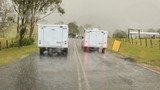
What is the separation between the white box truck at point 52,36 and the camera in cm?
4114

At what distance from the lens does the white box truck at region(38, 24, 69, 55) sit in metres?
41.1

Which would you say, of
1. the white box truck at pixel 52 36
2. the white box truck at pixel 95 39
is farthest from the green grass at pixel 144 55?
the white box truck at pixel 52 36

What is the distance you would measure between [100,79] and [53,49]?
24734mm

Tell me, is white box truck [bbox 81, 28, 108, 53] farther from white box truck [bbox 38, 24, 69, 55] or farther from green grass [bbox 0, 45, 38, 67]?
white box truck [bbox 38, 24, 69, 55]

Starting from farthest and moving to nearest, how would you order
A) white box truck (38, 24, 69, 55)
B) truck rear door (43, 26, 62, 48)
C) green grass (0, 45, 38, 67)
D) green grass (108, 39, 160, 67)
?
truck rear door (43, 26, 62, 48)
white box truck (38, 24, 69, 55)
green grass (108, 39, 160, 67)
green grass (0, 45, 38, 67)

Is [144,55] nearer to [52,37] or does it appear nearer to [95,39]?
[52,37]

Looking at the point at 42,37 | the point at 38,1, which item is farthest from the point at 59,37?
the point at 38,1

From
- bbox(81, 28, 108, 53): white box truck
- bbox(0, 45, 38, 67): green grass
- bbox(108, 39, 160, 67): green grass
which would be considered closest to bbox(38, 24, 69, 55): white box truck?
bbox(0, 45, 38, 67): green grass

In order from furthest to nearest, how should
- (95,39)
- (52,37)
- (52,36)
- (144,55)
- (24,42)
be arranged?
(24,42), (95,39), (144,55), (52,37), (52,36)

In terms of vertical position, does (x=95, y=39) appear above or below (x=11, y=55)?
above

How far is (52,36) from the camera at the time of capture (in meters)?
41.4

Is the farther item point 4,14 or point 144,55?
point 4,14

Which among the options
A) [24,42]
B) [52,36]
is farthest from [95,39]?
[24,42]

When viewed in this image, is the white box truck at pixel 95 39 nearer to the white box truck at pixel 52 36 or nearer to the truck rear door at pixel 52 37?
the white box truck at pixel 52 36
